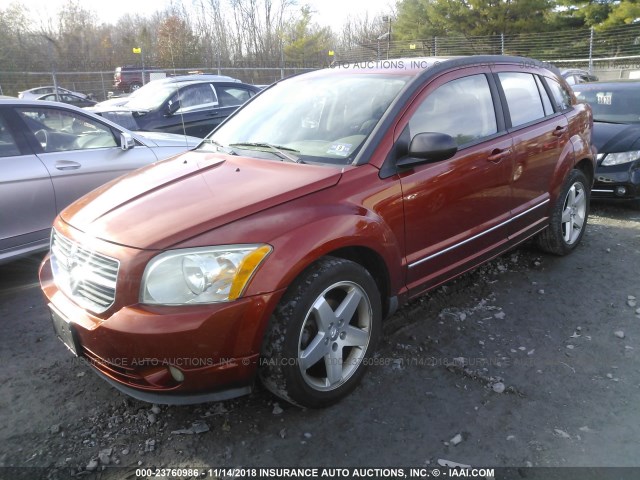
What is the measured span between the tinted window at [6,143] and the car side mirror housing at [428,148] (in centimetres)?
331

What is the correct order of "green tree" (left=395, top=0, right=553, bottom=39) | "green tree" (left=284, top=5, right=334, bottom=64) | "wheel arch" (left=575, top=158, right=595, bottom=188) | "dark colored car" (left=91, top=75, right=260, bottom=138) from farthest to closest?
"green tree" (left=284, top=5, right=334, bottom=64)
"green tree" (left=395, top=0, right=553, bottom=39)
"dark colored car" (left=91, top=75, right=260, bottom=138)
"wheel arch" (left=575, top=158, right=595, bottom=188)

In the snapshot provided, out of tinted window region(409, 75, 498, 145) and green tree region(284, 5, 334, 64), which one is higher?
green tree region(284, 5, 334, 64)

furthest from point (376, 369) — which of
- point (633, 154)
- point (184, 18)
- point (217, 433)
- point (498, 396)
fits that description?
point (184, 18)

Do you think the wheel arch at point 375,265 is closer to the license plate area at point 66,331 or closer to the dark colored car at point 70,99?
the license plate area at point 66,331

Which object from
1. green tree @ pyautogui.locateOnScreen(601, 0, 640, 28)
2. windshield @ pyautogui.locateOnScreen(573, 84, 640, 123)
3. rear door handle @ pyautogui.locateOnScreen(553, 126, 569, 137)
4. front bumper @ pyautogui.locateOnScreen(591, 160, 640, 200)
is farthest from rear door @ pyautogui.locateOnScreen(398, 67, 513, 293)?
green tree @ pyautogui.locateOnScreen(601, 0, 640, 28)

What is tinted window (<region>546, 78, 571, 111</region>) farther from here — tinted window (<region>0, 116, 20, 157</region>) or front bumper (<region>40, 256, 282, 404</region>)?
tinted window (<region>0, 116, 20, 157</region>)

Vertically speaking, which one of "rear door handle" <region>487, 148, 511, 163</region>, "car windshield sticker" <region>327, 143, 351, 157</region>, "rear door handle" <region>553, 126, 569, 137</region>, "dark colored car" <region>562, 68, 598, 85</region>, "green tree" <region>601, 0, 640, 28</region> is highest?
"green tree" <region>601, 0, 640, 28</region>

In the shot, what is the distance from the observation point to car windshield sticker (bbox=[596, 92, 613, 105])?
22.6ft

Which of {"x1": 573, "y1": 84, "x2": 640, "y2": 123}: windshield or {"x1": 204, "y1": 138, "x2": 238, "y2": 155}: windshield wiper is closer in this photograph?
{"x1": 204, "y1": 138, "x2": 238, "y2": 155}: windshield wiper

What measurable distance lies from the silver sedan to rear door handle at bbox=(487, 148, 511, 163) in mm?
3406

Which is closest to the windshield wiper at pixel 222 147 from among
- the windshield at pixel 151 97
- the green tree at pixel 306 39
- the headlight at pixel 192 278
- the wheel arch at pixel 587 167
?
the headlight at pixel 192 278

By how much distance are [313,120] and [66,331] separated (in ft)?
6.15

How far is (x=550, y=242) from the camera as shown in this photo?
14.5 ft

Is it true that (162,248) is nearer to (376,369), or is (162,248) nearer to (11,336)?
(376,369)
